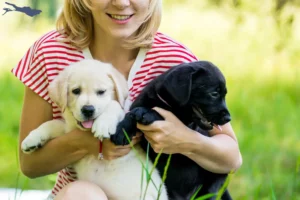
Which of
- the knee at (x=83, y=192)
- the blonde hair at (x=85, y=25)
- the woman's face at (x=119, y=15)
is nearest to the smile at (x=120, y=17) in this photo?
the woman's face at (x=119, y=15)

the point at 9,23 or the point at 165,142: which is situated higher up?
the point at 165,142

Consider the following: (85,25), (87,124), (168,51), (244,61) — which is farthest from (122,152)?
(244,61)

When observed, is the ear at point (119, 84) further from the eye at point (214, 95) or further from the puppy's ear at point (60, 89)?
the eye at point (214, 95)

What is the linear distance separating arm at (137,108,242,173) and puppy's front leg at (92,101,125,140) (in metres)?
0.08

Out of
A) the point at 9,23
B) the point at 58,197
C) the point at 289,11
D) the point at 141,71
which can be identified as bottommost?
the point at 9,23

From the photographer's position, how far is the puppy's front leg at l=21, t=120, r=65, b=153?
236 centimetres

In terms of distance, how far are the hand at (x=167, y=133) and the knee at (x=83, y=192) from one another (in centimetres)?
21

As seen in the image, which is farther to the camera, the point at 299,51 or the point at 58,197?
the point at 299,51

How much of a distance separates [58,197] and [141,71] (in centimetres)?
48

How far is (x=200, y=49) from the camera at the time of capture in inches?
200

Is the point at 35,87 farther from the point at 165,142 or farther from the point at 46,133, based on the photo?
the point at 165,142

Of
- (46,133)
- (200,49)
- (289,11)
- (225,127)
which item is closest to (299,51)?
(289,11)

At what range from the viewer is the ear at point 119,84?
7.49 feet

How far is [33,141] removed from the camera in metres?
2.35
